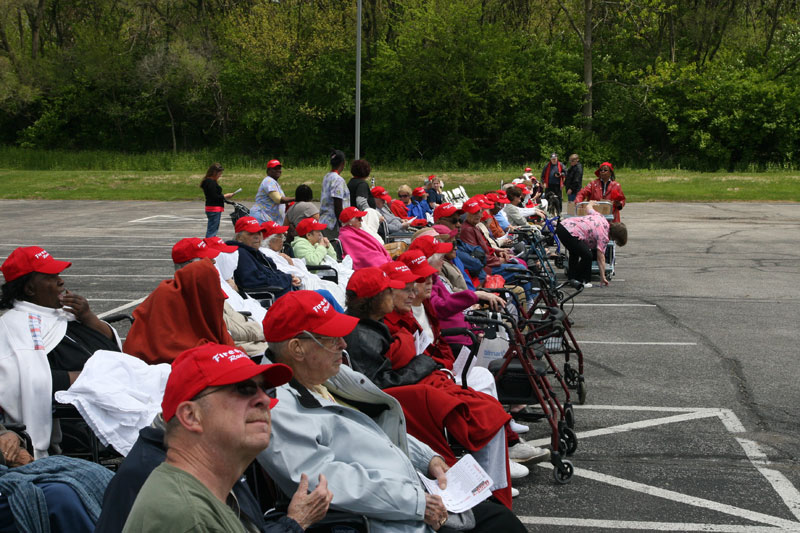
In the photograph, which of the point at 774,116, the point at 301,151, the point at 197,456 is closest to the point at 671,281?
the point at 197,456

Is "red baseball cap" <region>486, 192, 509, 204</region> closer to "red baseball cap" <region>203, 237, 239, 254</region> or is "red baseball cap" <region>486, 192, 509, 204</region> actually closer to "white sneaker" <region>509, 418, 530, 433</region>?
"red baseball cap" <region>203, 237, 239, 254</region>

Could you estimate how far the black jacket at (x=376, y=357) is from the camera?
4703 millimetres

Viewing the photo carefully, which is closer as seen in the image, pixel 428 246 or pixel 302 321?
pixel 302 321

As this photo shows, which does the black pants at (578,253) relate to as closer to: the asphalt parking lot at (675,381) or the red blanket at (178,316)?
the asphalt parking lot at (675,381)

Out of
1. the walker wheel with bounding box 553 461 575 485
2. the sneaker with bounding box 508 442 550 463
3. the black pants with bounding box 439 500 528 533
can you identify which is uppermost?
the black pants with bounding box 439 500 528 533

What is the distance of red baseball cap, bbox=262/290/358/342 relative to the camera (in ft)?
11.8

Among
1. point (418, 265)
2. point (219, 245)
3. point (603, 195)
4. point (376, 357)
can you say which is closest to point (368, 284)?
point (376, 357)

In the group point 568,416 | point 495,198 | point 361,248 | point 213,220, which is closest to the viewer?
point 568,416

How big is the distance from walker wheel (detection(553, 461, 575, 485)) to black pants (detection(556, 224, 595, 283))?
24.9ft

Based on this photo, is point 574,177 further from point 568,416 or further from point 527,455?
point 527,455

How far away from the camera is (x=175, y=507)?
213cm

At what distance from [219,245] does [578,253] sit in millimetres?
7016

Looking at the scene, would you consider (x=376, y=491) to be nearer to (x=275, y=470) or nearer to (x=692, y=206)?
(x=275, y=470)

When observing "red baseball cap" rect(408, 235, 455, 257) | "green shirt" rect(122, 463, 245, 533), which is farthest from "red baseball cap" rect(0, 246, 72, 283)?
"red baseball cap" rect(408, 235, 455, 257)
